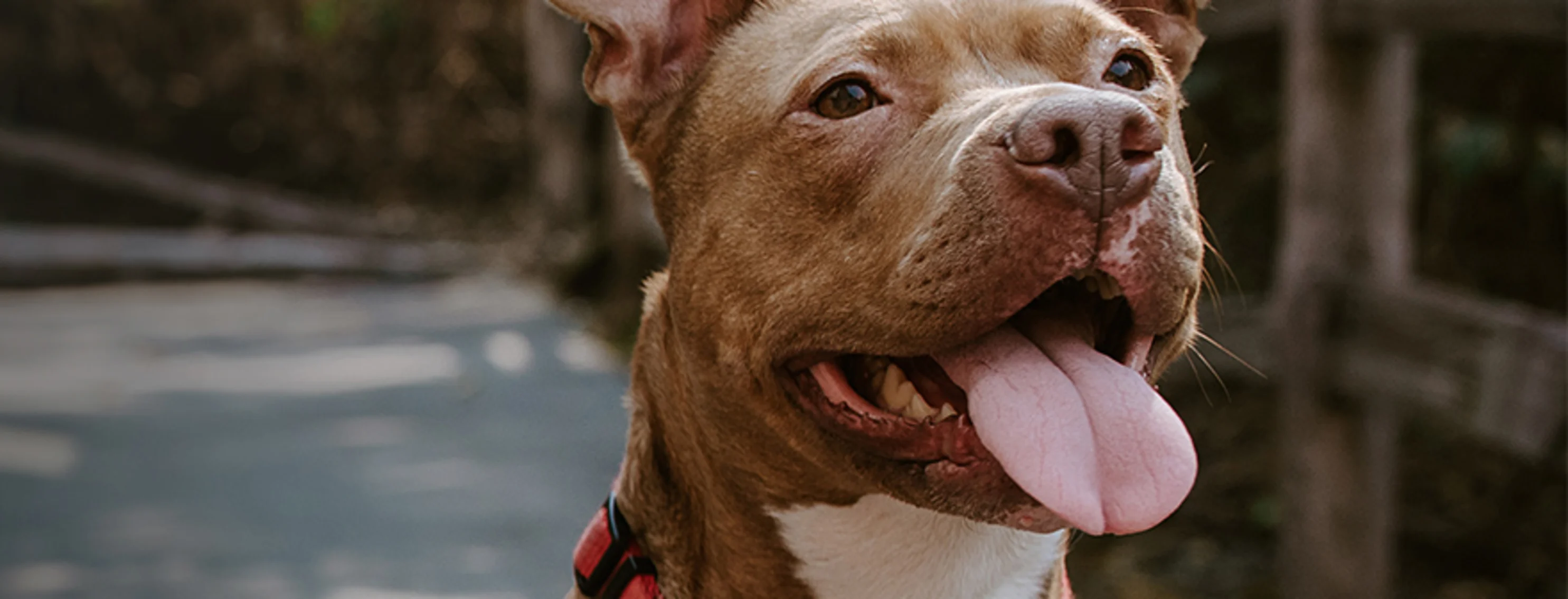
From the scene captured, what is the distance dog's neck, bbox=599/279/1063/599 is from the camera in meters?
2.68

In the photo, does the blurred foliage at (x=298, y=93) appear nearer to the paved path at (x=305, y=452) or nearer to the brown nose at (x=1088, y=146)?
the paved path at (x=305, y=452)

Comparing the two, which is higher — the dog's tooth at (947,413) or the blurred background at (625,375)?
the dog's tooth at (947,413)

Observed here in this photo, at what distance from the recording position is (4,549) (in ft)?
20.4

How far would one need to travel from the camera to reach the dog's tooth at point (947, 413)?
2.40 metres

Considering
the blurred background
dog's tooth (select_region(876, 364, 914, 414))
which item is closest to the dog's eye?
the blurred background

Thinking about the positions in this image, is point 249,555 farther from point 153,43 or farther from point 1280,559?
point 153,43

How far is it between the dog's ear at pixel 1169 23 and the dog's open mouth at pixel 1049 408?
0.71m

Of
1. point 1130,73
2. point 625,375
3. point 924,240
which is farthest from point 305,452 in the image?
point 924,240

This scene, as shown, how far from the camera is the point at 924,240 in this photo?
2.33m

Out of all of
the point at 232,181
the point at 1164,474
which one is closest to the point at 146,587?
the point at 1164,474

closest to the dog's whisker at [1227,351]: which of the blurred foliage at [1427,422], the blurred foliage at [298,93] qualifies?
the blurred foliage at [1427,422]

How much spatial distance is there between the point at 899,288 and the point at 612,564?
72cm

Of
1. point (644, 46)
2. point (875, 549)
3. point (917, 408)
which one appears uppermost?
point (644, 46)

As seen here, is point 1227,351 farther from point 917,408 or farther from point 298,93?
point 298,93
